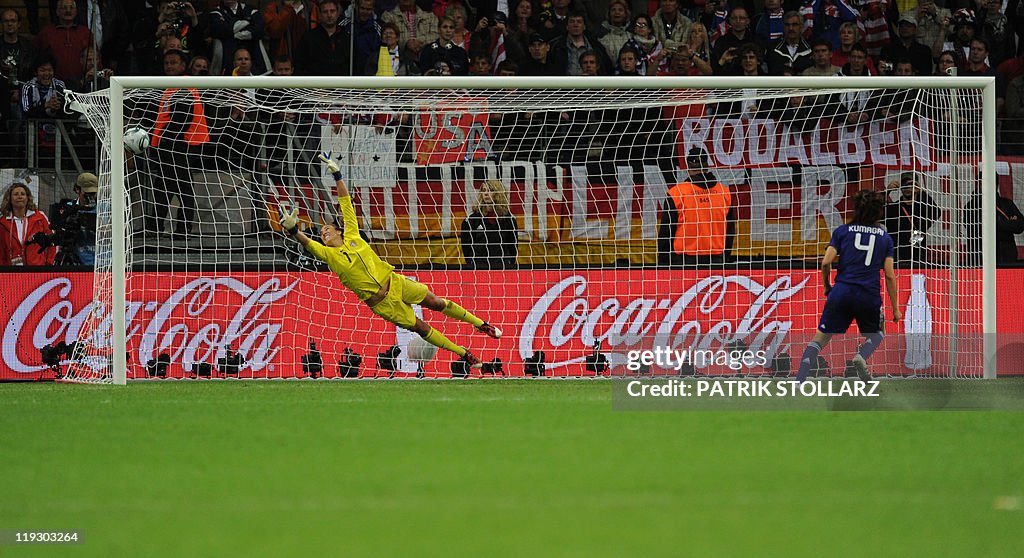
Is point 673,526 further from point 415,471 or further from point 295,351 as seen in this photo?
point 295,351

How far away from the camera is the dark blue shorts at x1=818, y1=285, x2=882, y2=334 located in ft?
33.4

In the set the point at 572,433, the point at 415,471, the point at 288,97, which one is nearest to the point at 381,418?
the point at 572,433

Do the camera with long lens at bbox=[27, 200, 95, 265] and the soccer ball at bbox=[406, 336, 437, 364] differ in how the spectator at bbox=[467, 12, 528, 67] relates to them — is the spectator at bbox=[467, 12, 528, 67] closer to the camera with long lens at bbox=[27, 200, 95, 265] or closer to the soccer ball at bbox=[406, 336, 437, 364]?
the soccer ball at bbox=[406, 336, 437, 364]

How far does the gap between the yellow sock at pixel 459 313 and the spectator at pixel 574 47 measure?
413 centimetres

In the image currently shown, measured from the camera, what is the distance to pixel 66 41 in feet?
49.3

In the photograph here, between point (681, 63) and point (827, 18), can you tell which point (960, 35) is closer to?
point (827, 18)

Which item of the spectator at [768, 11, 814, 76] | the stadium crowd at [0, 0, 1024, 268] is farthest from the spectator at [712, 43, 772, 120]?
the spectator at [768, 11, 814, 76]

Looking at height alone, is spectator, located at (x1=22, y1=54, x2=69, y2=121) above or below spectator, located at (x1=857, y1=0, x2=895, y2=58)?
below

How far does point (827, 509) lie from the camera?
16.8 ft

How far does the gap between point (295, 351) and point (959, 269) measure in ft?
22.0

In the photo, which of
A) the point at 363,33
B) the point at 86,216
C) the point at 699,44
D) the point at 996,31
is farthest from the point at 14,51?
the point at 996,31

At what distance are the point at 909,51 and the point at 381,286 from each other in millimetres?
7723

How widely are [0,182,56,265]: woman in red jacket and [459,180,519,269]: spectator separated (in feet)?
14.1

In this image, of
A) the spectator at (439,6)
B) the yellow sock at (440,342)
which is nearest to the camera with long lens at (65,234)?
the yellow sock at (440,342)
